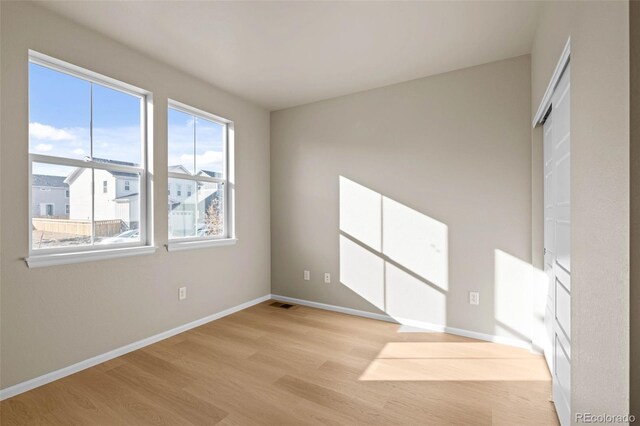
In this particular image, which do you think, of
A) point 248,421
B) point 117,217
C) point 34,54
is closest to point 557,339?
point 248,421

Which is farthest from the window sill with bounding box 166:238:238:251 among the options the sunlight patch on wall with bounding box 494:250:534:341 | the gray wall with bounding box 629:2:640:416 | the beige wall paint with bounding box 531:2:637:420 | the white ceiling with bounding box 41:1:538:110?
the gray wall with bounding box 629:2:640:416

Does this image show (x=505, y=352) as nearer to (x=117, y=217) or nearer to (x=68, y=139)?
(x=117, y=217)

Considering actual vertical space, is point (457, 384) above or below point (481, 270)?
below

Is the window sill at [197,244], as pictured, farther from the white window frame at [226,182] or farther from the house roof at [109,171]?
the house roof at [109,171]

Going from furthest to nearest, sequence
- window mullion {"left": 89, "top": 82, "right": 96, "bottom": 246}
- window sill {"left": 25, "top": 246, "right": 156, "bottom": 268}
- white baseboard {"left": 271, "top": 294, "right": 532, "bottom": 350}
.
Result: 1. white baseboard {"left": 271, "top": 294, "right": 532, "bottom": 350}
2. window mullion {"left": 89, "top": 82, "right": 96, "bottom": 246}
3. window sill {"left": 25, "top": 246, "right": 156, "bottom": 268}

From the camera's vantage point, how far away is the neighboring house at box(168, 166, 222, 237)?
3.14 meters

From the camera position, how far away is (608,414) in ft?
3.22

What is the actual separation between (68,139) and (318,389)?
265 cm

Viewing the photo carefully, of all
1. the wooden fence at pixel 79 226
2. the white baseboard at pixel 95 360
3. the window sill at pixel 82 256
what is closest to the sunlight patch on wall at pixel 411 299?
the white baseboard at pixel 95 360

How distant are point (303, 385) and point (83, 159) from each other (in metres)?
2.44

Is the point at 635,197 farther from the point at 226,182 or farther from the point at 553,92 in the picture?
the point at 226,182

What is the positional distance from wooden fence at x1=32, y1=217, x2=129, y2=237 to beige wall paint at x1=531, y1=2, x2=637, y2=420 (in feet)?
10.4

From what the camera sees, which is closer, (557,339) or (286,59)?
(557,339)

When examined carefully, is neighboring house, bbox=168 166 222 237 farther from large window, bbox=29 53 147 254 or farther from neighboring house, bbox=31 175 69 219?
neighboring house, bbox=31 175 69 219
